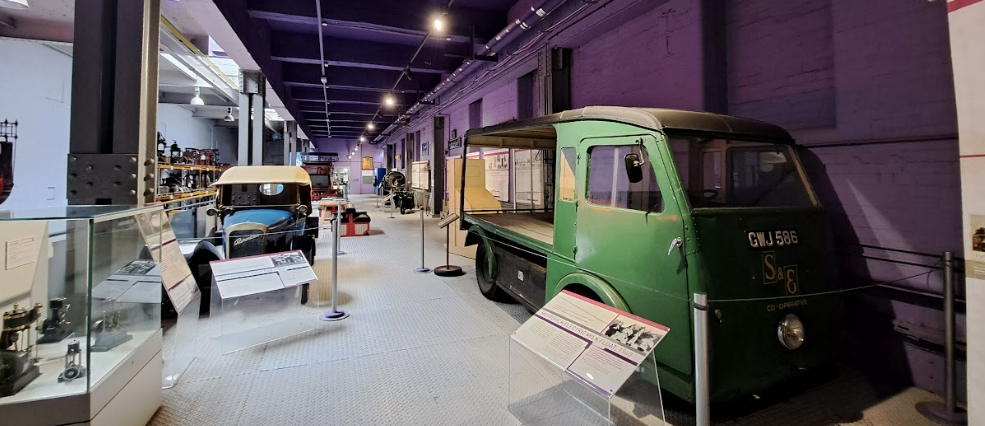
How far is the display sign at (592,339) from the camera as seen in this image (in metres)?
1.70

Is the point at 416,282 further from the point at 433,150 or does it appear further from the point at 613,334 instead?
the point at 433,150

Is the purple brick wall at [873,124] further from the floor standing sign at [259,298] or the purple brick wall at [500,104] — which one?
the purple brick wall at [500,104]

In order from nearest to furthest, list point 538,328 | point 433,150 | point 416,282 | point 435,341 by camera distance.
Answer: point 538,328 → point 435,341 → point 416,282 → point 433,150

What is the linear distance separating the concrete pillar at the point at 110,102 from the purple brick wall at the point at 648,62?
451 centimetres

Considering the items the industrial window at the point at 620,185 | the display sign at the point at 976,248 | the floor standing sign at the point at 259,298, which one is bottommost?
the floor standing sign at the point at 259,298

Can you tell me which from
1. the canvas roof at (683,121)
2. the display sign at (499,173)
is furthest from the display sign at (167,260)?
the display sign at (499,173)

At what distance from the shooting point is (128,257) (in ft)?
7.35

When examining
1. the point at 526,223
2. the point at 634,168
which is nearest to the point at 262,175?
the point at 526,223

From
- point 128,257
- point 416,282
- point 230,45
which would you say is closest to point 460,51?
point 230,45

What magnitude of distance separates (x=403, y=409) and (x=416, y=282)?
2901 millimetres

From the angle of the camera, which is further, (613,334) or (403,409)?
(403,409)

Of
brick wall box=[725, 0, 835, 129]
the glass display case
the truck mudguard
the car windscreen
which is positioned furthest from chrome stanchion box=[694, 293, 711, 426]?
the car windscreen

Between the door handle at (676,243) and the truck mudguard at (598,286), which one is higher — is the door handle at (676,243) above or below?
above

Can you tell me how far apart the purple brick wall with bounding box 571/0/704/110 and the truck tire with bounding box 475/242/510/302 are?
2711 mm
